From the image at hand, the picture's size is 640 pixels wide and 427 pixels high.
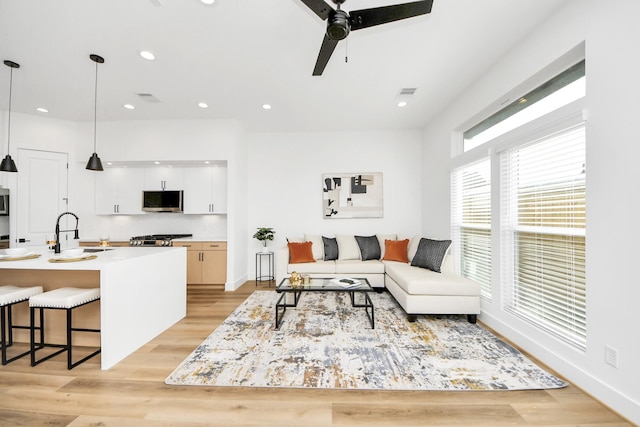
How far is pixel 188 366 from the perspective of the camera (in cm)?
218

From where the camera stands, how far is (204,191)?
4.95 m

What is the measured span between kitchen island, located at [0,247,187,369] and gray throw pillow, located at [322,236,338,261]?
2462 millimetres

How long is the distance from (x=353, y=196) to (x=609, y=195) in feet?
12.1

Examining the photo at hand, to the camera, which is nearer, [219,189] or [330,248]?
[330,248]

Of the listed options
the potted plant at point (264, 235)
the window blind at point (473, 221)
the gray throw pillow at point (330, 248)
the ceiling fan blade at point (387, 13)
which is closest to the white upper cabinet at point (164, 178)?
the potted plant at point (264, 235)

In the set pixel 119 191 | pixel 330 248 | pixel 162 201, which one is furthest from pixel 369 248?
pixel 119 191

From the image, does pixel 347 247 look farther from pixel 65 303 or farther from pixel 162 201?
pixel 65 303

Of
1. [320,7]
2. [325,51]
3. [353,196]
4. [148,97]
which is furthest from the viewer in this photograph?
[353,196]

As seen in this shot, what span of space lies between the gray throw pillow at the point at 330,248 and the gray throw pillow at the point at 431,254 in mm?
1372

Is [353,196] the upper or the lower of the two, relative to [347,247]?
upper

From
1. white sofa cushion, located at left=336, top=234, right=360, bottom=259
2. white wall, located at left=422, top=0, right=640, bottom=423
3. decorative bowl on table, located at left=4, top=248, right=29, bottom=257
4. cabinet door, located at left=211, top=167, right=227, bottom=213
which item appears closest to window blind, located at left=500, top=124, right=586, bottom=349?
white wall, located at left=422, top=0, right=640, bottom=423

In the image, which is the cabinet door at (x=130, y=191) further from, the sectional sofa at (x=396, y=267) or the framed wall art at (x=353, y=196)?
the framed wall art at (x=353, y=196)

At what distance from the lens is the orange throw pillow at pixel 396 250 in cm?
453

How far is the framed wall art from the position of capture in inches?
204
